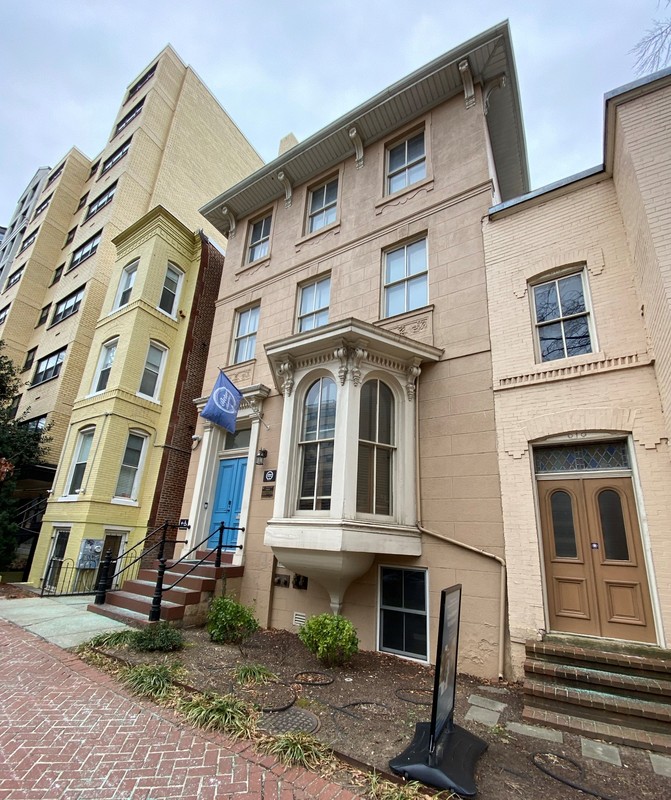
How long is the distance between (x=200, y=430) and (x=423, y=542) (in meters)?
6.61

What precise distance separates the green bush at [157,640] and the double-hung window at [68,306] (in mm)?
14479

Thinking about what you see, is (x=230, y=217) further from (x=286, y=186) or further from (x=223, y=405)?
(x=223, y=405)

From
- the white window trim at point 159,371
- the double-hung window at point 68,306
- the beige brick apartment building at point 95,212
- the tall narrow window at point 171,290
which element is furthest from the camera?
the double-hung window at point 68,306

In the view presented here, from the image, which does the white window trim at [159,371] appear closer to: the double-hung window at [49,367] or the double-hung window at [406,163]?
the double-hung window at [49,367]

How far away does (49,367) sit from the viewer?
1625 centimetres

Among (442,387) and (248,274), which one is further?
(248,274)

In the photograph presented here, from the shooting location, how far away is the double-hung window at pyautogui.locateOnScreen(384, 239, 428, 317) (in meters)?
8.34

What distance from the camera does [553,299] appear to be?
6766mm

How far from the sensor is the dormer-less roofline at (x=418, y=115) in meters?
8.67

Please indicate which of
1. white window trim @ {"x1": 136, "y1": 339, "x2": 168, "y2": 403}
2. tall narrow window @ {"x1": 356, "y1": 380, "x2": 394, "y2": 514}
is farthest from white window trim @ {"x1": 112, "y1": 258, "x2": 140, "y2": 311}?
tall narrow window @ {"x1": 356, "y1": 380, "x2": 394, "y2": 514}

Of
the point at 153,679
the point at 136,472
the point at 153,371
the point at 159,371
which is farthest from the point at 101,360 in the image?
the point at 153,679

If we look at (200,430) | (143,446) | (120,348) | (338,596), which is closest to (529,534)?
(338,596)

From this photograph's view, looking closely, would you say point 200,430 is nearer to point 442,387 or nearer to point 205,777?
point 442,387

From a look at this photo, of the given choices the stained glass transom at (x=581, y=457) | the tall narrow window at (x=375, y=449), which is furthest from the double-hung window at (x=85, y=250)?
the stained glass transom at (x=581, y=457)
